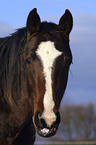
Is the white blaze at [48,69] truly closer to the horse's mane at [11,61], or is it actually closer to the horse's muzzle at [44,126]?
the horse's muzzle at [44,126]

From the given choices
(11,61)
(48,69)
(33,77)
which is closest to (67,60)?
(48,69)

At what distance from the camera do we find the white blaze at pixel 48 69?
316cm

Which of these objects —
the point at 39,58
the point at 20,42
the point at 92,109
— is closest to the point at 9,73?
the point at 20,42

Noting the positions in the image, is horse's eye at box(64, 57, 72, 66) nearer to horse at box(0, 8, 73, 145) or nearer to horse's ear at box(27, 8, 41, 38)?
horse at box(0, 8, 73, 145)

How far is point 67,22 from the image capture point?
4047 mm

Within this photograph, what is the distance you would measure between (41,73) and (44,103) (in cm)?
39

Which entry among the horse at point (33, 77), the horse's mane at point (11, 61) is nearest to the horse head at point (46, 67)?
the horse at point (33, 77)

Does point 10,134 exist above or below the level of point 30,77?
below

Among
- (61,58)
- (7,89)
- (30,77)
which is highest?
(61,58)

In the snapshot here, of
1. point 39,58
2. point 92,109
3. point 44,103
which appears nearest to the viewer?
point 44,103

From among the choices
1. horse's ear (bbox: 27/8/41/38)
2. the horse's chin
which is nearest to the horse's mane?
horse's ear (bbox: 27/8/41/38)

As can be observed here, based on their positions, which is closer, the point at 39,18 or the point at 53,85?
the point at 53,85

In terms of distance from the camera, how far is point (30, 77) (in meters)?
3.64

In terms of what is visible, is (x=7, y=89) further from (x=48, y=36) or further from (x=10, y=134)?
(x=48, y=36)
